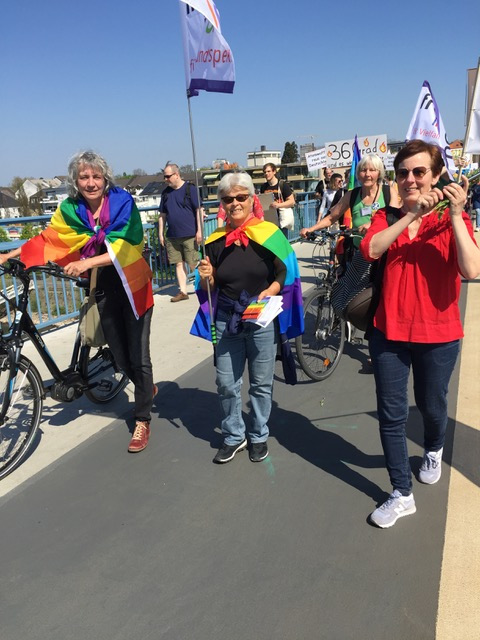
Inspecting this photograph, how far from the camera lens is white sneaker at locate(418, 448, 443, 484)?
2914 millimetres

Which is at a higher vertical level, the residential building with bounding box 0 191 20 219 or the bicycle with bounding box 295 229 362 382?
the bicycle with bounding box 295 229 362 382

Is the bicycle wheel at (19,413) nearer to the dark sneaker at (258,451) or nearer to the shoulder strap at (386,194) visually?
the dark sneaker at (258,451)

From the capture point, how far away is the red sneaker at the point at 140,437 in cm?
348

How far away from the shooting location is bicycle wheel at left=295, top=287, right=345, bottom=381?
15.4ft

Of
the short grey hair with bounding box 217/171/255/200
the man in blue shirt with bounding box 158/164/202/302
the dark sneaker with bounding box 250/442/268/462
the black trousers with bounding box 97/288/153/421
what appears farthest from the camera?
the man in blue shirt with bounding box 158/164/202/302

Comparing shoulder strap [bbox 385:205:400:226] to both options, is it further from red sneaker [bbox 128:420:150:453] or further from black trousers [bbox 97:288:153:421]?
red sneaker [bbox 128:420:150:453]

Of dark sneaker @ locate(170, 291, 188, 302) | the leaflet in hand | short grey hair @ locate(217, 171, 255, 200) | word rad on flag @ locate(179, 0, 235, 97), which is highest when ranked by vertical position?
word rad on flag @ locate(179, 0, 235, 97)

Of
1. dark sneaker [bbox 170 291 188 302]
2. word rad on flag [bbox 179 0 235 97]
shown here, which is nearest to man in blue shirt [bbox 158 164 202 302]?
dark sneaker [bbox 170 291 188 302]

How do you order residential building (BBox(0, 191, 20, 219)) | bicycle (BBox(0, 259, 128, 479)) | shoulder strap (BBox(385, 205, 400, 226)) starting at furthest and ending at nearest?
residential building (BBox(0, 191, 20, 219)), bicycle (BBox(0, 259, 128, 479)), shoulder strap (BBox(385, 205, 400, 226))

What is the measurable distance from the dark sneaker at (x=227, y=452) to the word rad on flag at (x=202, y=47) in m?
2.25

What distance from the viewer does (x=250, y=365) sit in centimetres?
319

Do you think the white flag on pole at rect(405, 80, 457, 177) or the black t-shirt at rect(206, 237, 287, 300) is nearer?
the black t-shirt at rect(206, 237, 287, 300)

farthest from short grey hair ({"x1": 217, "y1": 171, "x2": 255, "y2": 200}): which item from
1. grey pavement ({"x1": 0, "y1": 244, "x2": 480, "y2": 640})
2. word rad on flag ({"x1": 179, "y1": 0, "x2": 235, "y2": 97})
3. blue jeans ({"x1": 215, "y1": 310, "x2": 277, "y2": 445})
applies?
grey pavement ({"x1": 0, "y1": 244, "x2": 480, "y2": 640})

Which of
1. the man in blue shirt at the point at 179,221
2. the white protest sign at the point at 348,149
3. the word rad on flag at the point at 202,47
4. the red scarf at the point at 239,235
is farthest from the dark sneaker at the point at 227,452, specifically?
the white protest sign at the point at 348,149
